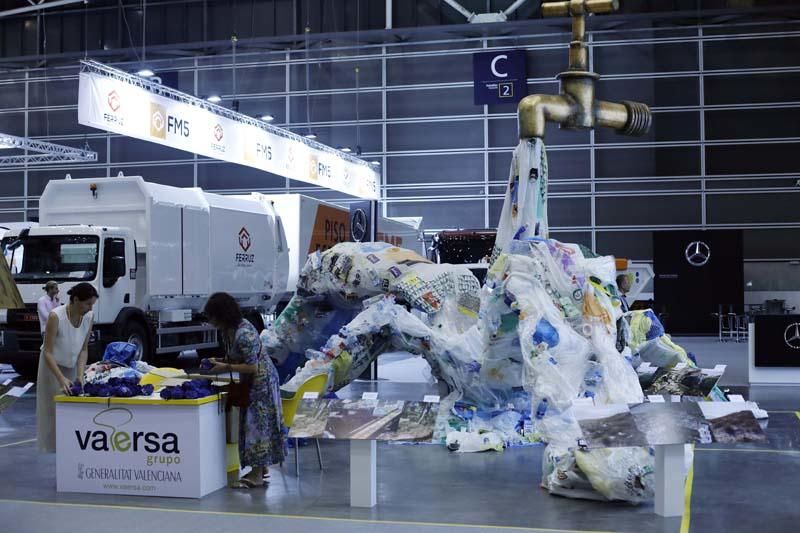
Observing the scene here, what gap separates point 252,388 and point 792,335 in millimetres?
10494

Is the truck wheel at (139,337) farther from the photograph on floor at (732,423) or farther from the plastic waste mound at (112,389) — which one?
the photograph on floor at (732,423)

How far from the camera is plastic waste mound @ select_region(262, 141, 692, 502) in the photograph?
7.83 meters

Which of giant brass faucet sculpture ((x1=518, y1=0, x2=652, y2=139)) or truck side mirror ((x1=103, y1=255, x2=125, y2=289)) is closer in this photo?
giant brass faucet sculpture ((x1=518, y1=0, x2=652, y2=139))

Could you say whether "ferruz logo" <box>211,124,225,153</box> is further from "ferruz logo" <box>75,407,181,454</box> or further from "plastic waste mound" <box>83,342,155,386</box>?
"ferruz logo" <box>75,407,181,454</box>

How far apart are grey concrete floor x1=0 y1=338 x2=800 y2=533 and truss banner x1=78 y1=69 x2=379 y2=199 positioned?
6034 millimetres

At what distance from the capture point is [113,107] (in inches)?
572

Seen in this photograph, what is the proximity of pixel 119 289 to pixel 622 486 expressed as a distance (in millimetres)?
10549

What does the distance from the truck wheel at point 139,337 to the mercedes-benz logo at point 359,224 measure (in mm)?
3745

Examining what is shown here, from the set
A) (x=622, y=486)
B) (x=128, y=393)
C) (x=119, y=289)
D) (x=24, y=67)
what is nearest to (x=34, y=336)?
(x=119, y=289)

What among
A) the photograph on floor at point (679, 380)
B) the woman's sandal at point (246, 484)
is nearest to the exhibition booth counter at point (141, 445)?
the woman's sandal at point (246, 484)

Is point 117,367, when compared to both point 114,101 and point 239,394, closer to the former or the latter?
point 239,394

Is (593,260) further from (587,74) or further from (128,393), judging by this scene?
(128,393)

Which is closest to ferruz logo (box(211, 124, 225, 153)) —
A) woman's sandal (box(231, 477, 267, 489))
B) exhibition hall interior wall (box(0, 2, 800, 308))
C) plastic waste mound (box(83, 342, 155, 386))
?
plastic waste mound (box(83, 342, 155, 386))

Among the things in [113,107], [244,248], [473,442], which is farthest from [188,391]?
[244,248]
